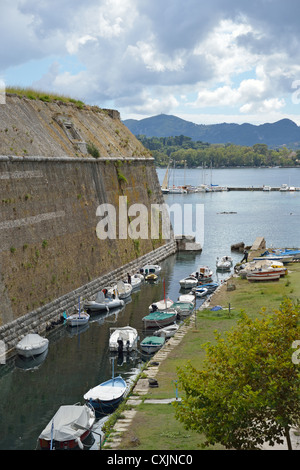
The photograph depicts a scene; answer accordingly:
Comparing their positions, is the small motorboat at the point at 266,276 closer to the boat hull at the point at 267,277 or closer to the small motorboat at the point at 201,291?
the boat hull at the point at 267,277

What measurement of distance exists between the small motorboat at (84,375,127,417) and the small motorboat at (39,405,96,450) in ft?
6.17

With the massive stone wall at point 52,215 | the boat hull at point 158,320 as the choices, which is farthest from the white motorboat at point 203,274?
the boat hull at point 158,320

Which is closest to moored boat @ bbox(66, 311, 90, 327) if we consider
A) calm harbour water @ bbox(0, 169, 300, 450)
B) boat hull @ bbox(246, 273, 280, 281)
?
calm harbour water @ bbox(0, 169, 300, 450)

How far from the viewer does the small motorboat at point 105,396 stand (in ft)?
71.6

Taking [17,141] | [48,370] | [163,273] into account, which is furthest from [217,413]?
[163,273]

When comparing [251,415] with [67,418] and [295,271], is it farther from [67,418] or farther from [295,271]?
[295,271]

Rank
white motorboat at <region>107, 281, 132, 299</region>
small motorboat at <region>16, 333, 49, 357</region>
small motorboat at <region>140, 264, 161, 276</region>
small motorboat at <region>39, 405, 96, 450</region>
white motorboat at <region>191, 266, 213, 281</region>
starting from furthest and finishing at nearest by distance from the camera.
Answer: small motorboat at <region>140, 264, 161, 276</region>, white motorboat at <region>191, 266, 213, 281</region>, white motorboat at <region>107, 281, 132, 299</region>, small motorboat at <region>16, 333, 49, 357</region>, small motorboat at <region>39, 405, 96, 450</region>

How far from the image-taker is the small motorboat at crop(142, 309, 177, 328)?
3219cm

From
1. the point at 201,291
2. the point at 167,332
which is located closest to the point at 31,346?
the point at 167,332

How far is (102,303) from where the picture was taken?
118 feet

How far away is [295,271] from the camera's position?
43.0 m

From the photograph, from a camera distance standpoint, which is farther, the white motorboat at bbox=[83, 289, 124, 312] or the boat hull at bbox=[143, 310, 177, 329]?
the white motorboat at bbox=[83, 289, 124, 312]

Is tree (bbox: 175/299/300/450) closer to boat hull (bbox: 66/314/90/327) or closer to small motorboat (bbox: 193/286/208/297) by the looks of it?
boat hull (bbox: 66/314/90/327)

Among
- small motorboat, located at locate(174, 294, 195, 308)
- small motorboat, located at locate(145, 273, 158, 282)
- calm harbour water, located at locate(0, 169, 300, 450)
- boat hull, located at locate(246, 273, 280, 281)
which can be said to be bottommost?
calm harbour water, located at locate(0, 169, 300, 450)
